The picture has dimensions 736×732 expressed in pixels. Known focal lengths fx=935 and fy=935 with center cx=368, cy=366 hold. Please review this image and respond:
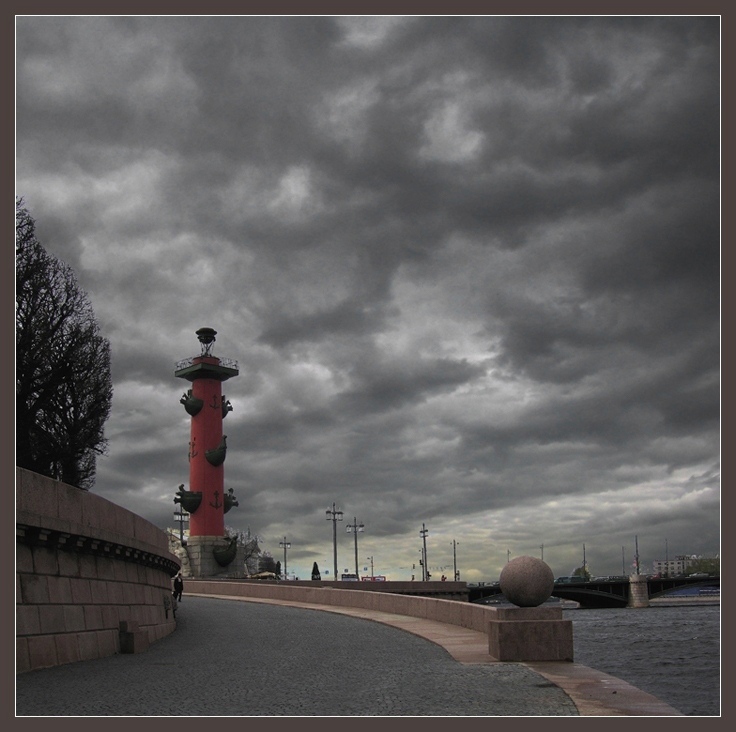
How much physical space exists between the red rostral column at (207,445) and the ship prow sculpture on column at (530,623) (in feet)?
144

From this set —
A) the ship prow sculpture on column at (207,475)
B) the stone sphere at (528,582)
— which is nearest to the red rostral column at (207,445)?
the ship prow sculpture on column at (207,475)

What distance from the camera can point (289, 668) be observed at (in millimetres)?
13805

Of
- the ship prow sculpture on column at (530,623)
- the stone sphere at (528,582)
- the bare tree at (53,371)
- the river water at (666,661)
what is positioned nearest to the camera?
the ship prow sculpture on column at (530,623)

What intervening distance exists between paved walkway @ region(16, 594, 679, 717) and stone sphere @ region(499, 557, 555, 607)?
3.27 feet

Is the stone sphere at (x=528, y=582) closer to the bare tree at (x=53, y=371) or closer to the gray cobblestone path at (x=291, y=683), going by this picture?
the gray cobblestone path at (x=291, y=683)

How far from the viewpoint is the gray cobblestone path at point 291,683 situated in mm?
9695

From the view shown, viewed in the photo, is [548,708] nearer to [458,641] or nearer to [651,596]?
[458,641]

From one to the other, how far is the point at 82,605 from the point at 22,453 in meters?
13.3

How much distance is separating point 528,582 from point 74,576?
7281 mm

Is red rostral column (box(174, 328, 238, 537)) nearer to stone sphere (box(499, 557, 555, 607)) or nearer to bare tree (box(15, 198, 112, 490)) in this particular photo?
bare tree (box(15, 198, 112, 490))

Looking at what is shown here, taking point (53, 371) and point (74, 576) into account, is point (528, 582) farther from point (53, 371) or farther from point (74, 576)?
point (53, 371)

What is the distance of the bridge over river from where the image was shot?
90.9 metres

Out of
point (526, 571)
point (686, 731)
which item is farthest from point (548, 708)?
point (526, 571)

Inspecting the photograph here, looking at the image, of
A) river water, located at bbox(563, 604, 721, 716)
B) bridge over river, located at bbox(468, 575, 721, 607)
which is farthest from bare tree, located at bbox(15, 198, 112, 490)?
bridge over river, located at bbox(468, 575, 721, 607)
